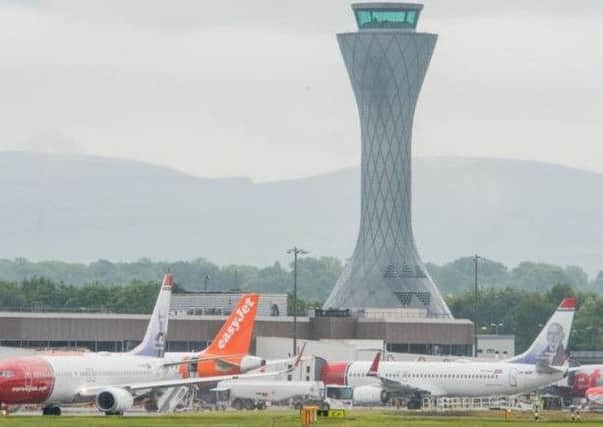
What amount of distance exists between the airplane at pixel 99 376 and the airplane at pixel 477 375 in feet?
94.6

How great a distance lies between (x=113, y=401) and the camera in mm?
126812

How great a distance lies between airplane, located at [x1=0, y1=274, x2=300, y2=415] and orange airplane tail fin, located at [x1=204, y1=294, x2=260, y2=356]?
63 millimetres

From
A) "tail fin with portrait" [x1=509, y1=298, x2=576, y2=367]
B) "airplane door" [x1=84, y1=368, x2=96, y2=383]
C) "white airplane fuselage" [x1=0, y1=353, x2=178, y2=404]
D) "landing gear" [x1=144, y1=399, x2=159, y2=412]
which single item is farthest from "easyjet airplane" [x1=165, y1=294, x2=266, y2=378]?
"tail fin with portrait" [x1=509, y1=298, x2=576, y2=367]

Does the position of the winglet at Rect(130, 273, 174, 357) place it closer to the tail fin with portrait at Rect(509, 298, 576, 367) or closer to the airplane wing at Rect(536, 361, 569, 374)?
the airplane wing at Rect(536, 361, 569, 374)

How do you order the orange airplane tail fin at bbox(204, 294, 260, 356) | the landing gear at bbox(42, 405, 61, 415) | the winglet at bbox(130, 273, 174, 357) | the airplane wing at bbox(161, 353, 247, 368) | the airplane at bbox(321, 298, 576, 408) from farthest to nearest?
the airplane at bbox(321, 298, 576, 408) < the orange airplane tail fin at bbox(204, 294, 260, 356) < the winglet at bbox(130, 273, 174, 357) < the airplane wing at bbox(161, 353, 247, 368) < the landing gear at bbox(42, 405, 61, 415)

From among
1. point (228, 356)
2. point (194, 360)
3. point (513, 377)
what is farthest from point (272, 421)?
point (513, 377)

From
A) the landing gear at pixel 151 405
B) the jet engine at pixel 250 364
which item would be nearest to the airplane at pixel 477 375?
the jet engine at pixel 250 364

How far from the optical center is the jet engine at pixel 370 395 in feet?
540

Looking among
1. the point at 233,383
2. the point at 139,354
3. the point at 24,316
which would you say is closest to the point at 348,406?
the point at 233,383

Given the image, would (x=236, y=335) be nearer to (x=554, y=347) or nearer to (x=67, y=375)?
(x=67, y=375)

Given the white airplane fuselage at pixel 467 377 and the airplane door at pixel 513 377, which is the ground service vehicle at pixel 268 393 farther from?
the airplane door at pixel 513 377

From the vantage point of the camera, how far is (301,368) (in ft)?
581

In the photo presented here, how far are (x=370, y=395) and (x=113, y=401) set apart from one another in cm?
4163

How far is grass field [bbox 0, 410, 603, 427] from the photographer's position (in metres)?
112
